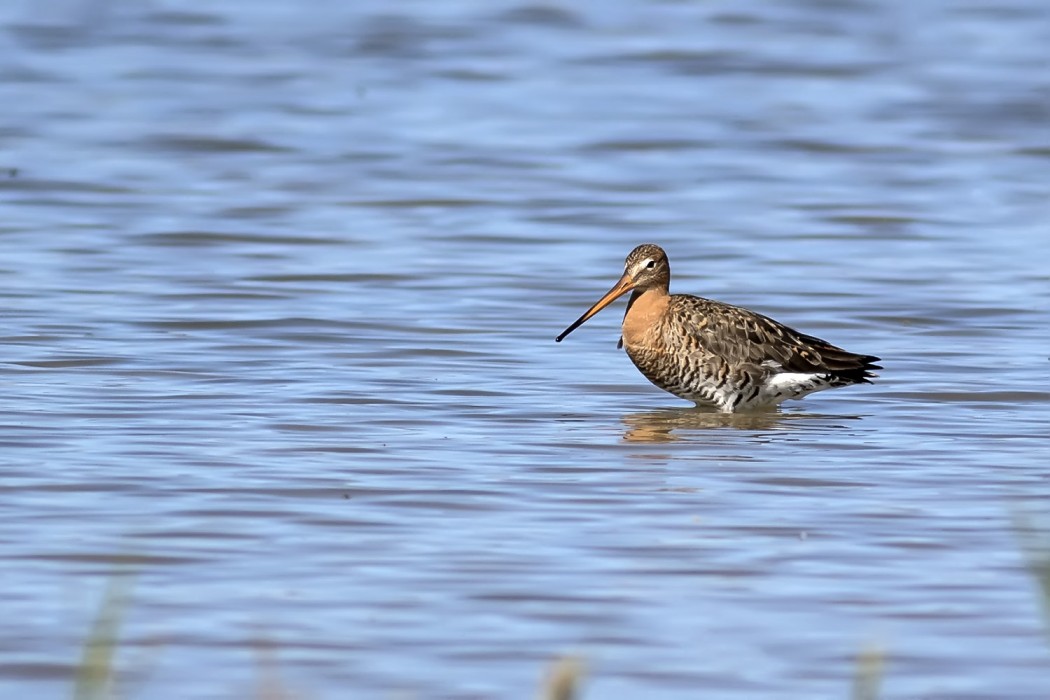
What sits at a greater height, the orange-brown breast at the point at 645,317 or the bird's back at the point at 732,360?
the orange-brown breast at the point at 645,317

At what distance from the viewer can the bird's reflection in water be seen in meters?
9.52

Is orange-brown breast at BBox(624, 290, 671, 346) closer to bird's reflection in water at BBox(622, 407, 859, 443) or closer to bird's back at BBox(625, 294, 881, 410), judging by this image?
bird's back at BBox(625, 294, 881, 410)

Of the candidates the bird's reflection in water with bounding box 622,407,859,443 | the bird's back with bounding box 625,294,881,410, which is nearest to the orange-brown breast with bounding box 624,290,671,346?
the bird's back with bounding box 625,294,881,410

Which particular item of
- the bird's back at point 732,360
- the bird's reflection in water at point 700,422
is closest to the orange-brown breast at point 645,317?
the bird's back at point 732,360

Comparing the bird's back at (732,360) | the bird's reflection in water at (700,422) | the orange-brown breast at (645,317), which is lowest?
the bird's reflection in water at (700,422)

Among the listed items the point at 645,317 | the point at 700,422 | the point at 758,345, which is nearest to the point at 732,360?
the point at 758,345

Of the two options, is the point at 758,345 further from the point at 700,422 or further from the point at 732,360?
the point at 700,422

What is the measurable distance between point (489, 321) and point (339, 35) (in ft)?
43.0

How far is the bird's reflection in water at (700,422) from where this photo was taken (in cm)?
952

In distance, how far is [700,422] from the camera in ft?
33.2

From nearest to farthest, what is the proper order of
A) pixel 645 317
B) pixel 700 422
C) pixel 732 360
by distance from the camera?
pixel 700 422, pixel 732 360, pixel 645 317

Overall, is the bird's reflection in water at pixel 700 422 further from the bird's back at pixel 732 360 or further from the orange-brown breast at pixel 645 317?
the orange-brown breast at pixel 645 317

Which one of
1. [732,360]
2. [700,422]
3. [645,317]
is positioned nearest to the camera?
[700,422]

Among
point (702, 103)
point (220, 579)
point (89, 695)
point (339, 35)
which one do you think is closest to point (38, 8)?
point (339, 35)
